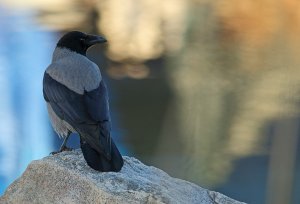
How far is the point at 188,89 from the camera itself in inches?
211

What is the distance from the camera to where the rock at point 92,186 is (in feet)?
5.38

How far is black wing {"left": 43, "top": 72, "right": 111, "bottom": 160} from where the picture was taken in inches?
67.8

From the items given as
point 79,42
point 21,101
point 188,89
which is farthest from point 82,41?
point 188,89

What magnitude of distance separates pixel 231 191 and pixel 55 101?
6.79ft

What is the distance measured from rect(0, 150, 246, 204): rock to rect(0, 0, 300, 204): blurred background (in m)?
1.15

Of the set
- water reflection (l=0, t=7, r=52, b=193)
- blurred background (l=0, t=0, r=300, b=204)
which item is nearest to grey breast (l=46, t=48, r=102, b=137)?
blurred background (l=0, t=0, r=300, b=204)

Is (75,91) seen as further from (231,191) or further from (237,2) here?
(237,2)

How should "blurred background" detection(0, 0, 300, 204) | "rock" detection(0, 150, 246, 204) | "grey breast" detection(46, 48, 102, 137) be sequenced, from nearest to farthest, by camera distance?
1. "rock" detection(0, 150, 246, 204)
2. "grey breast" detection(46, 48, 102, 137)
3. "blurred background" detection(0, 0, 300, 204)

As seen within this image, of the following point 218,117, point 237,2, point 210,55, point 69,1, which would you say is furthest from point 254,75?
point 69,1

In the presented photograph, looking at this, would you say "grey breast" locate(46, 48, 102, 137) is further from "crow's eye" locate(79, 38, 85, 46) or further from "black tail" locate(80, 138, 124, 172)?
"black tail" locate(80, 138, 124, 172)

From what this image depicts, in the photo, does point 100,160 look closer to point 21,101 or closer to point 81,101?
point 81,101

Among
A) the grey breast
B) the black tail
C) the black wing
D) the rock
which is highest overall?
the grey breast

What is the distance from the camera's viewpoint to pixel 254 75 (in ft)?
17.9

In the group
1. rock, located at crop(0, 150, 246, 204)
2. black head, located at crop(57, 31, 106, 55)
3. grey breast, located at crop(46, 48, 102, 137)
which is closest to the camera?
rock, located at crop(0, 150, 246, 204)
